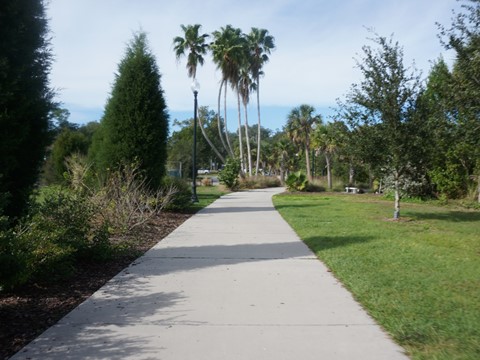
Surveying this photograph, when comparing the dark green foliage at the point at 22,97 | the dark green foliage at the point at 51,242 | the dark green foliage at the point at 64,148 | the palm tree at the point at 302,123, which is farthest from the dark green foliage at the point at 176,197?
the palm tree at the point at 302,123

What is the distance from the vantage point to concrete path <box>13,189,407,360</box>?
393 cm

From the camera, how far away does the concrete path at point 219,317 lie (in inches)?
155

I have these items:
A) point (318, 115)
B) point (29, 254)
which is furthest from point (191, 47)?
point (29, 254)

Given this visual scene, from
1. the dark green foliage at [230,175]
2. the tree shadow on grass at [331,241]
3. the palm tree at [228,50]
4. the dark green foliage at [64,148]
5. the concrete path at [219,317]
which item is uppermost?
the palm tree at [228,50]

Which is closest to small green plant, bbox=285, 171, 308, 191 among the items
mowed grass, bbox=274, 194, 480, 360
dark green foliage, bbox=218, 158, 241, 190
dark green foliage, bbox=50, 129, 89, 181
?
dark green foliage, bbox=218, 158, 241, 190

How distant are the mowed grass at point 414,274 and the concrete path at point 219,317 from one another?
0.26 metres

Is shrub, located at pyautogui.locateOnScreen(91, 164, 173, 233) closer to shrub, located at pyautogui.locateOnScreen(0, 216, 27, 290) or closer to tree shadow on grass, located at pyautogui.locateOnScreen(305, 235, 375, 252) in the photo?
shrub, located at pyautogui.locateOnScreen(0, 216, 27, 290)

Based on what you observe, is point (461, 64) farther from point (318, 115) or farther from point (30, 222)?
point (318, 115)

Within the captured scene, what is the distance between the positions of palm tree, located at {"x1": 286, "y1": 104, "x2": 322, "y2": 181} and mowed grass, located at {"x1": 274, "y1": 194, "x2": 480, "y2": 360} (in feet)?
131

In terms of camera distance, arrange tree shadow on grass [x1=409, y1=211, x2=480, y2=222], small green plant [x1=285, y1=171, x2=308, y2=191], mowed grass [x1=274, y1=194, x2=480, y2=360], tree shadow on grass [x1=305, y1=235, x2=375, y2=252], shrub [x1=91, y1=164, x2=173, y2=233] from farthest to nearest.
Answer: small green plant [x1=285, y1=171, x2=308, y2=191] → tree shadow on grass [x1=409, y1=211, x2=480, y2=222] → shrub [x1=91, y1=164, x2=173, y2=233] → tree shadow on grass [x1=305, y1=235, x2=375, y2=252] → mowed grass [x1=274, y1=194, x2=480, y2=360]

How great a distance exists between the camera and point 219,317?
4.85 metres

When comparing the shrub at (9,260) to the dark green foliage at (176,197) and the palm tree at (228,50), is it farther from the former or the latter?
the palm tree at (228,50)

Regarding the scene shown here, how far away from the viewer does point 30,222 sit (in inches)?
244

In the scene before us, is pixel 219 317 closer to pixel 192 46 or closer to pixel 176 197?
pixel 176 197
